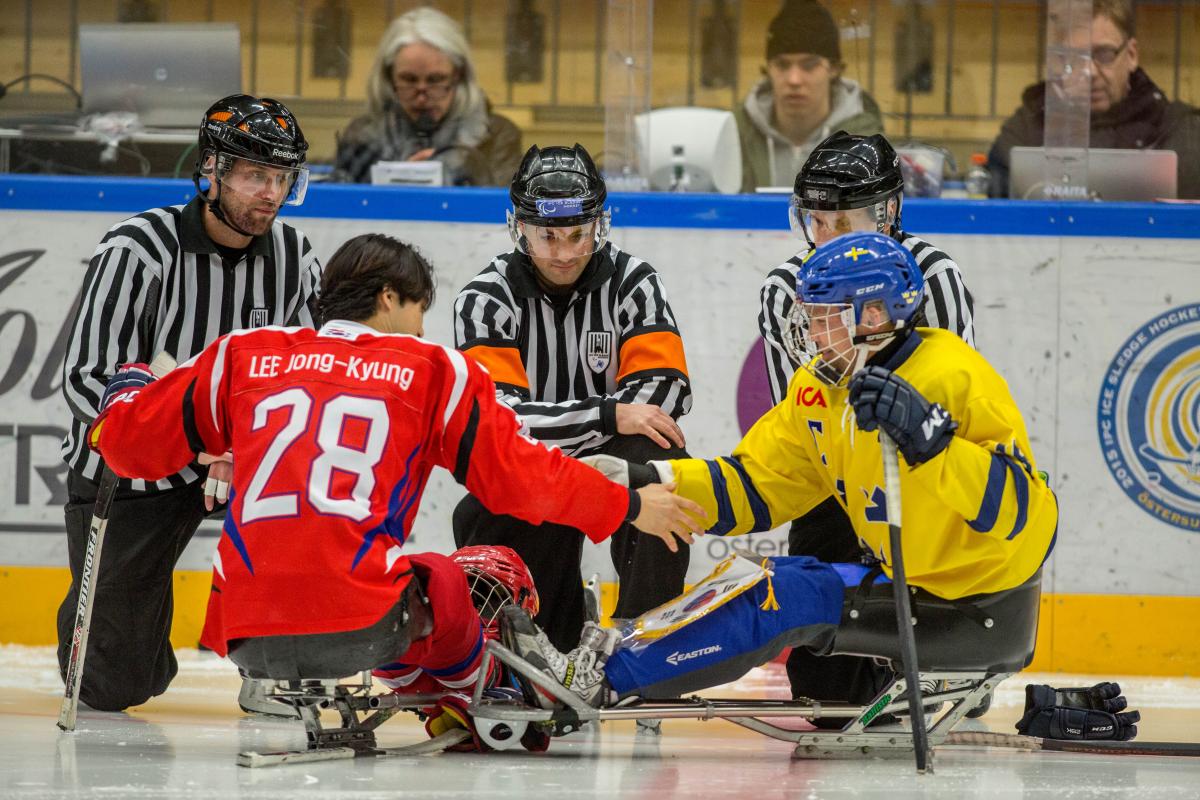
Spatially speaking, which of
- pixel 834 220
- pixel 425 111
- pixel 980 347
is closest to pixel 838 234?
pixel 834 220

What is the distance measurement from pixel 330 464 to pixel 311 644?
14.8 inches

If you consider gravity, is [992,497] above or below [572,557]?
above

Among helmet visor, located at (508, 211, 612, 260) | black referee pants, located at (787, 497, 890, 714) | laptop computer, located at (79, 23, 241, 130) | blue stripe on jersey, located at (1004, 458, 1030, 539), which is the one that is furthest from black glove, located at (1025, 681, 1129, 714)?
laptop computer, located at (79, 23, 241, 130)

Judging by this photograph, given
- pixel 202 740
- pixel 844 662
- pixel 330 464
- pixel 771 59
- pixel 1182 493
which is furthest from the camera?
pixel 771 59

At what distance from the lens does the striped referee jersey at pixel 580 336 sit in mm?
4320

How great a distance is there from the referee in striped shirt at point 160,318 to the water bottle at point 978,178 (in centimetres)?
255

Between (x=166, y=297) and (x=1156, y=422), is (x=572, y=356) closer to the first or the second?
(x=166, y=297)

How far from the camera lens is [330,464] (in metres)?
3.15

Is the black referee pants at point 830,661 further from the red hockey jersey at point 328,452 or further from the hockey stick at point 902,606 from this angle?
the red hockey jersey at point 328,452

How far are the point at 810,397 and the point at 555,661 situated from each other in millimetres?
847

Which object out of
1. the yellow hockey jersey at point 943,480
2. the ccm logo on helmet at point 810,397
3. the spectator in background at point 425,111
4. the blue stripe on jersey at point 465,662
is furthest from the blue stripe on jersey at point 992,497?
the spectator in background at point 425,111

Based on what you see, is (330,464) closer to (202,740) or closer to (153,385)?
(153,385)

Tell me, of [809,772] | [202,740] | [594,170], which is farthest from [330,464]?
[594,170]

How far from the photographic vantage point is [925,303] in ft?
13.7
